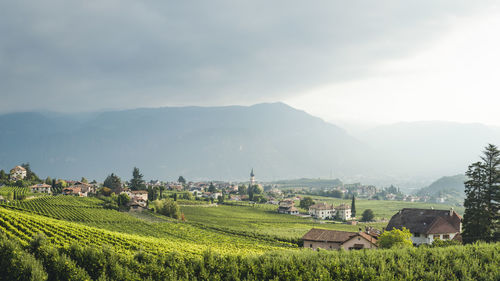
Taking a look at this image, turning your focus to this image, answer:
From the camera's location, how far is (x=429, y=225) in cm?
5662

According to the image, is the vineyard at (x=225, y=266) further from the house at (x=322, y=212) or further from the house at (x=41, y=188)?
the house at (x=322, y=212)

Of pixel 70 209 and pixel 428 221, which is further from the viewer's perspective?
pixel 70 209

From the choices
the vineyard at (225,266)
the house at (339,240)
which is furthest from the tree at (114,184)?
the vineyard at (225,266)

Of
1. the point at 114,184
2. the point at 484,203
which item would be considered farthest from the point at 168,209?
the point at 484,203

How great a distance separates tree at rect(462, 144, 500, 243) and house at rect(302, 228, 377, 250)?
12.7 meters

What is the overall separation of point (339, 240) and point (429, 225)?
16.2m

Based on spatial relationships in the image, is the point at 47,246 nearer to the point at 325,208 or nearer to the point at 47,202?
the point at 47,202

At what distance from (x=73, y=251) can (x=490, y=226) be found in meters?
48.3

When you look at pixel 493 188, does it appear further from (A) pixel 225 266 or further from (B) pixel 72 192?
(B) pixel 72 192

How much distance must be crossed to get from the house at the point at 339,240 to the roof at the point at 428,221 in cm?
744

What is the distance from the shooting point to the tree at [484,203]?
44.1m

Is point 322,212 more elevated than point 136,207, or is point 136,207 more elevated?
point 136,207

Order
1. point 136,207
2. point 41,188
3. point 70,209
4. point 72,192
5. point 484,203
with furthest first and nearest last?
1. point 41,188
2. point 72,192
3. point 136,207
4. point 70,209
5. point 484,203

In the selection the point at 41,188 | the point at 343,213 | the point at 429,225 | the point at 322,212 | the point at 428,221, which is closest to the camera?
the point at 429,225
